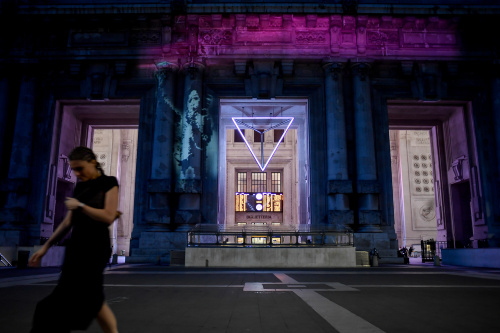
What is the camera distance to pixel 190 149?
2150cm

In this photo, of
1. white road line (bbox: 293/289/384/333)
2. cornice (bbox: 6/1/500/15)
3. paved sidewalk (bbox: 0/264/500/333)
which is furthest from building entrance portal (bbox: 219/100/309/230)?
white road line (bbox: 293/289/384/333)

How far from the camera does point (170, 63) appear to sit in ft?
73.9

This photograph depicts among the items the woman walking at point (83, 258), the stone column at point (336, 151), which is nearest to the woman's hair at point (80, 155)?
the woman walking at point (83, 258)

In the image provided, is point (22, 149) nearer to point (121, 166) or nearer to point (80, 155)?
point (121, 166)

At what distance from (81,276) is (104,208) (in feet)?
1.88

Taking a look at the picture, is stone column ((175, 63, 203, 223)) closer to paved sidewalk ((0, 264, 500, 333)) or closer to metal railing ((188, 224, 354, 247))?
metal railing ((188, 224, 354, 247))

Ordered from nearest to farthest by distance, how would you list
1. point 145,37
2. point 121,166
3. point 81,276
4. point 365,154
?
point 81,276 → point 365,154 → point 145,37 → point 121,166

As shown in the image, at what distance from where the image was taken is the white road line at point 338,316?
166 inches

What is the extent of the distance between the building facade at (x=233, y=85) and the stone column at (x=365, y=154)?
7 cm

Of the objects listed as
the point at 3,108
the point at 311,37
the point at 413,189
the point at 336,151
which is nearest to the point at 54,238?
the point at 336,151

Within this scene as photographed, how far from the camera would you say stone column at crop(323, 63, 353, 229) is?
20.6m

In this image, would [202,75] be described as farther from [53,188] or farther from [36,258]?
[36,258]

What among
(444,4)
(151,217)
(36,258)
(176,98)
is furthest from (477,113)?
(36,258)

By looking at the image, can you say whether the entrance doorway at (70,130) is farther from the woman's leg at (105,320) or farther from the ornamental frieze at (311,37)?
the woman's leg at (105,320)
